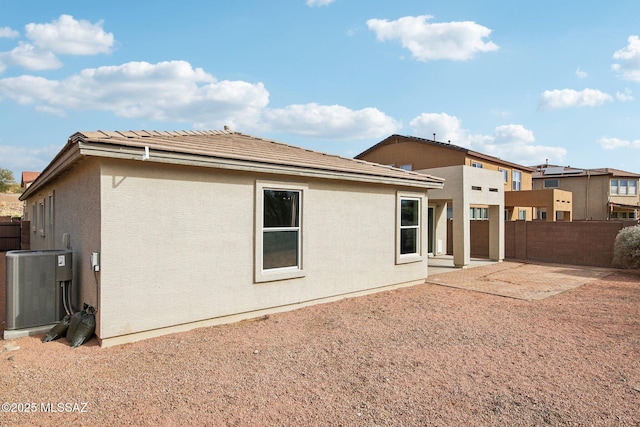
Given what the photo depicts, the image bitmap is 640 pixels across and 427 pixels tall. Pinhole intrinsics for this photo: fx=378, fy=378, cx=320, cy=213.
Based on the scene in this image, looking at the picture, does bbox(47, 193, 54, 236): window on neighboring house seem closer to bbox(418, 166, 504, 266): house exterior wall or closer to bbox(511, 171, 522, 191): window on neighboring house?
bbox(418, 166, 504, 266): house exterior wall

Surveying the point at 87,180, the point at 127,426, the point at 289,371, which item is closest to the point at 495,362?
the point at 289,371

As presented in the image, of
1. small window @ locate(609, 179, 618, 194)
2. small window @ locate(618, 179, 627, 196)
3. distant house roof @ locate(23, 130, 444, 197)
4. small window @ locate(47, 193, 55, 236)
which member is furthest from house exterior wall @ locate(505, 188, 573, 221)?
small window @ locate(618, 179, 627, 196)

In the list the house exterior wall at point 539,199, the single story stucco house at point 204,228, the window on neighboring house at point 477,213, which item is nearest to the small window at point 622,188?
the house exterior wall at point 539,199

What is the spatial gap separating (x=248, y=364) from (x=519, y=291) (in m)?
7.89

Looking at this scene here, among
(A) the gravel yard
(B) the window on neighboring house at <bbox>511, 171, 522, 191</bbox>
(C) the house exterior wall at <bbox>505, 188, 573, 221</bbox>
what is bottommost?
(A) the gravel yard

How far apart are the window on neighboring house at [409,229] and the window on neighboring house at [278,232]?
3363mm

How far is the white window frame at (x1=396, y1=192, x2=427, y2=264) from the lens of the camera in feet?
32.8

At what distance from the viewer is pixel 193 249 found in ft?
20.7

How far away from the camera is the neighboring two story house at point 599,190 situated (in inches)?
1412

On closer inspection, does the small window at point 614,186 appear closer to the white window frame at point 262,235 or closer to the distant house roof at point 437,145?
the distant house roof at point 437,145

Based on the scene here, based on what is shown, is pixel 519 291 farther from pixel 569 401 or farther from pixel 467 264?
pixel 569 401

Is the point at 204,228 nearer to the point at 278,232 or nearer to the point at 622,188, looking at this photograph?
the point at 278,232

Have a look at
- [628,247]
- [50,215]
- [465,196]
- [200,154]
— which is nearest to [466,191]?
[465,196]

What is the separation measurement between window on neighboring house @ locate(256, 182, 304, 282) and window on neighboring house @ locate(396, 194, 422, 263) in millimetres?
3363
